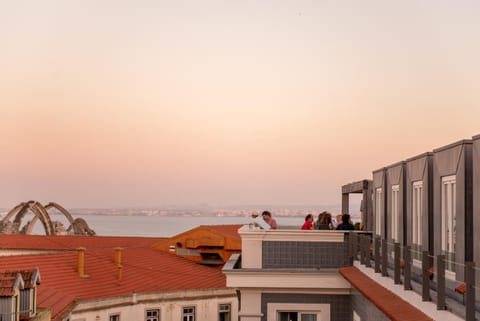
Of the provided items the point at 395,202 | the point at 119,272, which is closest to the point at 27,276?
the point at 119,272

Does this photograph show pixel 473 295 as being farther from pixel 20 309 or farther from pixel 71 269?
pixel 71 269

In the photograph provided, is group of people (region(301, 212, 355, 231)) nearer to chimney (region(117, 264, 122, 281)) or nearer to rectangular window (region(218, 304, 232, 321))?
chimney (region(117, 264, 122, 281))

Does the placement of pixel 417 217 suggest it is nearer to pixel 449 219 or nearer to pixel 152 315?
pixel 449 219

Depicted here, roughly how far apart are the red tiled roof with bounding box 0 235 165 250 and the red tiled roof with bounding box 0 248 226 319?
317 inches

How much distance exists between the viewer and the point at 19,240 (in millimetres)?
54188

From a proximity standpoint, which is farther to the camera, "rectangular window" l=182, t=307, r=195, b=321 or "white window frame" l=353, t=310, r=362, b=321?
"rectangular window" l=182, t=307, r=195, b=321

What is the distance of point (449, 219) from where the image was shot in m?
10.2

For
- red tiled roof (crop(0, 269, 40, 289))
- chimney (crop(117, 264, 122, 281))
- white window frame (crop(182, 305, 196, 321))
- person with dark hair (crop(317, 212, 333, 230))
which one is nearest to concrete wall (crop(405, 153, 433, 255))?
person with dark hair (crop(317, 212, 333, 230))

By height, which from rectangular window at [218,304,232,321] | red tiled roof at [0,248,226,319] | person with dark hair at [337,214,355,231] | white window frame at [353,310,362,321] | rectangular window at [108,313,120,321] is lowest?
rectangular window at [218,304,232,321]

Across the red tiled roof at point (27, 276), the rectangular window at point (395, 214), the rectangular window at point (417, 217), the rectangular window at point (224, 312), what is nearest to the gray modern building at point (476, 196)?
the rectangular window at point (417, 217)

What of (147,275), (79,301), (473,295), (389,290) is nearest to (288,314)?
(389,290)

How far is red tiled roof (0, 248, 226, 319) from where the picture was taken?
31.8 m

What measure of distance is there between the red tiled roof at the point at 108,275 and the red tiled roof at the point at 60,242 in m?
8.04

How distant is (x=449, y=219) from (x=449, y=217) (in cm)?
3
